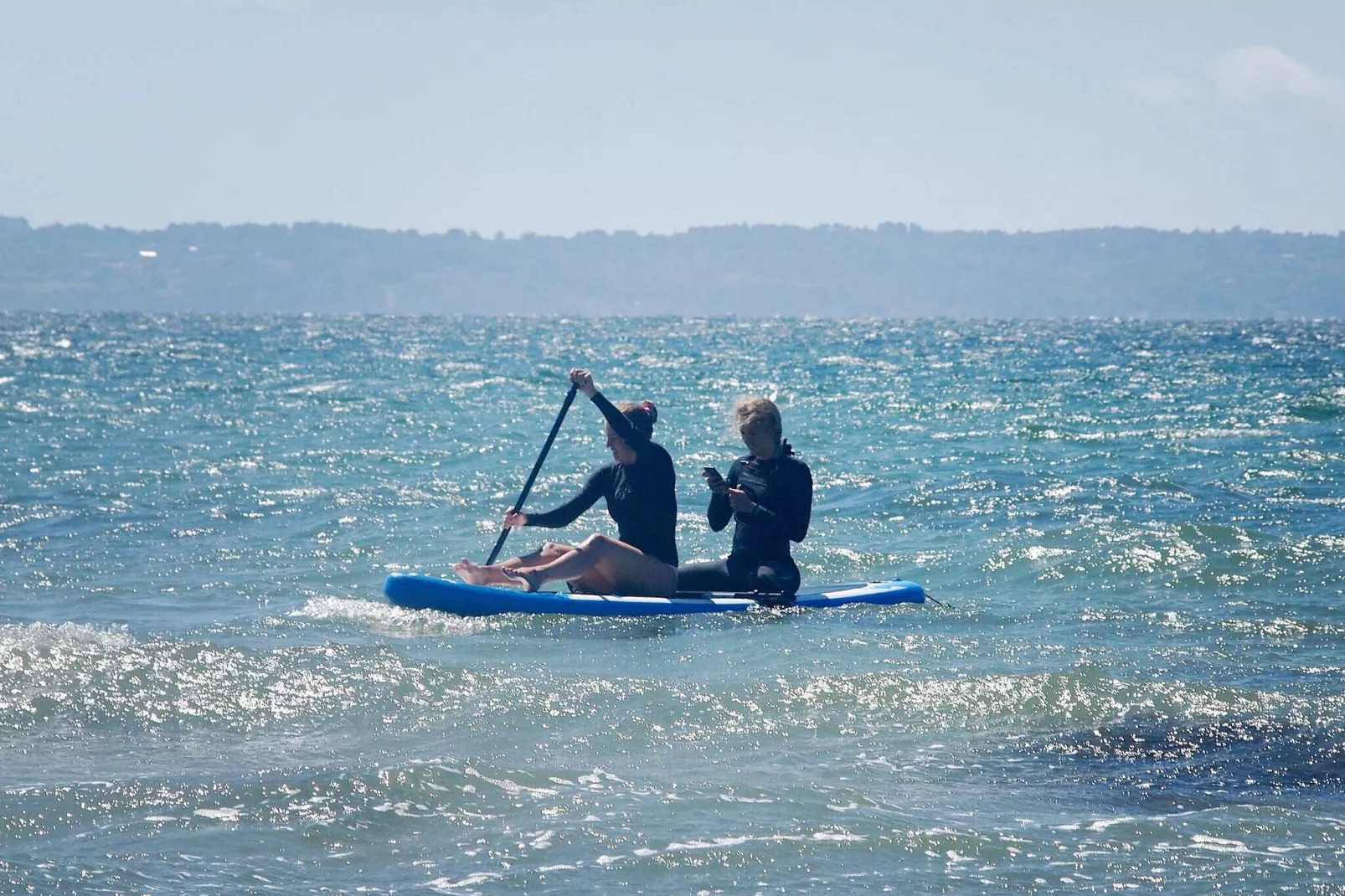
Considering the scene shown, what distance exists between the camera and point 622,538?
8711 millimetres

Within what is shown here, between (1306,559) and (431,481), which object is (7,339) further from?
(1306,559)

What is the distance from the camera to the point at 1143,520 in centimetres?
1198

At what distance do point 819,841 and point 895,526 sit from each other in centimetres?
788

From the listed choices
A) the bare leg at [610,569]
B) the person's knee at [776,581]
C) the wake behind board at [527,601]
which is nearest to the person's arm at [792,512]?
the person's knee at [776,581]

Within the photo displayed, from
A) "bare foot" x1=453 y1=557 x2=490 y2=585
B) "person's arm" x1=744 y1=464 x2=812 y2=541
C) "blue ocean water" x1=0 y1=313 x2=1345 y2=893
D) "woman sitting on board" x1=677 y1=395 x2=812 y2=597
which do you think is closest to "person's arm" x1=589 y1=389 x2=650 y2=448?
"woman sitting on board" x1=677 y1=395 x2=812 y2=597

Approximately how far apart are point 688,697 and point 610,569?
2.22 meters

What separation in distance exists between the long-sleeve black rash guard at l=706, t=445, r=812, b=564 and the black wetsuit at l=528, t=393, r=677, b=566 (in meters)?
0.36

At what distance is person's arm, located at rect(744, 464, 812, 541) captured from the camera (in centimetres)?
822

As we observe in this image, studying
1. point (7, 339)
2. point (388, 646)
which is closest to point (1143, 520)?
point (388, 646)

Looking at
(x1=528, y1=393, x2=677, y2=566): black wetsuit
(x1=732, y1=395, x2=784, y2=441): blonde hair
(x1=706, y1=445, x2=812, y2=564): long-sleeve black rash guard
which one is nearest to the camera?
(x1=732, y1=395, x2=784, y2=441): blonde hair

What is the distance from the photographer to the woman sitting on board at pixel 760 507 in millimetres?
8078

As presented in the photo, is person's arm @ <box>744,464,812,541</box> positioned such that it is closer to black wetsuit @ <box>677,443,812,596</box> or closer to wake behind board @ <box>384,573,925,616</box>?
black wetsuit @ <box>677,443,812,596</box>

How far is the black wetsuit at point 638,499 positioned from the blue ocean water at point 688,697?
599mm

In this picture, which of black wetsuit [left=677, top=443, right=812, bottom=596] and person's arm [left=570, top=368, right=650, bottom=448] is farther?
black wetsuit [left=677, top=443, right=812, bottom=596]
